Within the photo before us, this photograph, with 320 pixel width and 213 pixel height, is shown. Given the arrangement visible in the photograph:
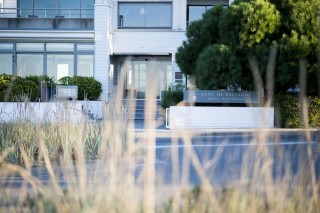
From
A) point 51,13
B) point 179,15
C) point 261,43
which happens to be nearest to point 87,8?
point 51,13

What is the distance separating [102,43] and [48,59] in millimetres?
2999

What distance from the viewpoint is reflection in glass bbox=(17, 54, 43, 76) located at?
26406mm

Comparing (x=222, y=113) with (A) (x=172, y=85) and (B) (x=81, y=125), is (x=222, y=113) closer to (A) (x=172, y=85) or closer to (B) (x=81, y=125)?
(A) (x=172, y=85)

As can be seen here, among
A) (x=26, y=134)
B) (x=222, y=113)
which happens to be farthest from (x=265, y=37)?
(x=26, y=134)

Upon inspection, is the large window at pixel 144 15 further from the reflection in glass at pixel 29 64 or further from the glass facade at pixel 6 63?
the glass facade at pixel 6 63

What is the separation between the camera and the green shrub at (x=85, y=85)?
24.3 meters

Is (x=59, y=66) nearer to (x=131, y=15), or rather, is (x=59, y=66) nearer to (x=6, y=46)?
(x=6, y=46)

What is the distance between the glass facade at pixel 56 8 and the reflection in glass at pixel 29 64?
2.71 m

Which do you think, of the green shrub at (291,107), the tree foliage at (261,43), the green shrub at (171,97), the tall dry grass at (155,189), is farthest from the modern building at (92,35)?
the tall dry grass at (155,189)

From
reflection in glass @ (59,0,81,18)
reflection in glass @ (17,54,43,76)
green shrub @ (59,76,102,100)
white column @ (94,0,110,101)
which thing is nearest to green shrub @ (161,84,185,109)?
green shrub @ (59,76,102,100)

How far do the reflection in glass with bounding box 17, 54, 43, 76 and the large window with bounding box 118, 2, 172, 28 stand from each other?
4758 mm

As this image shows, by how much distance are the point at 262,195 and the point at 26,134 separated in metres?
7.40

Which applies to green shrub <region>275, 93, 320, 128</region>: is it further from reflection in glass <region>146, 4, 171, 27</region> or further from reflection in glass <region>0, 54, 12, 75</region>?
reflection in glass <region>0, 54, 12, 75</region>

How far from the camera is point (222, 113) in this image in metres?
19.7
